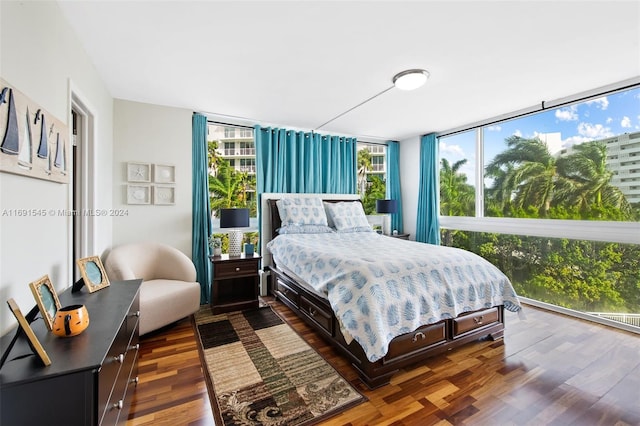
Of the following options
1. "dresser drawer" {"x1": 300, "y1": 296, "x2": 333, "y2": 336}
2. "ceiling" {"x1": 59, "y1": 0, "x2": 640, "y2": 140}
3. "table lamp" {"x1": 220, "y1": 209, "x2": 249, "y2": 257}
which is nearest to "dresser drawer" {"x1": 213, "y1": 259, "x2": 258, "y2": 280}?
"table lamp" {"x1": 220, "y1": 209, "x2": 249, "y2": 257}

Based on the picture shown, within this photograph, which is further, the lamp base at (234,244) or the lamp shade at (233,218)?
the lamp base at (234,244)

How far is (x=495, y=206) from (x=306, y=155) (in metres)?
2.86

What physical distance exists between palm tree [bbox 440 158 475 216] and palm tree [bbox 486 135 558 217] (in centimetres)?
40

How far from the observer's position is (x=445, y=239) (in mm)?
4707

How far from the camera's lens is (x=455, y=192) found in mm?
4535

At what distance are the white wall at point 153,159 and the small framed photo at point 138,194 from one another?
0.05m

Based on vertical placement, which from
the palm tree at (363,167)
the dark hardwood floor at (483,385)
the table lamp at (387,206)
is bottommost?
the dark hardwood floor at (483,385)

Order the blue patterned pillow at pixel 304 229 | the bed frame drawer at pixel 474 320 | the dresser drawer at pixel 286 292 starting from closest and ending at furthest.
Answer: the bed frame drawer at pixel 474 320 → the dresser drawer at pixel 286 292 → the blue patterned pillow at pixel 304 229

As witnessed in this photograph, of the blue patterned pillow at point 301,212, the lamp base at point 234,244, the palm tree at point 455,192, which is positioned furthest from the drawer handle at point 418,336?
the palm tree at point 455,192

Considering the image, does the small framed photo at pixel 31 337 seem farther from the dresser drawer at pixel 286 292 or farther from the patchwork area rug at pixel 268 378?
the dresser drawer at pixel 286 292

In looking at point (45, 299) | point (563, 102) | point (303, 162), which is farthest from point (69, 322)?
point (563, 102)

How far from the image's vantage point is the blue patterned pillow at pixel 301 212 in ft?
12.5

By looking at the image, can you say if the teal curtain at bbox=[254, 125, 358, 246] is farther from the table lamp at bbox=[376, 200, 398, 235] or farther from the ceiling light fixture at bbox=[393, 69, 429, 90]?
the ceiling light fixture at bbox=[393, 69, 429, 90]

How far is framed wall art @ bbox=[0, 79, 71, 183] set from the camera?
44.3 inches
